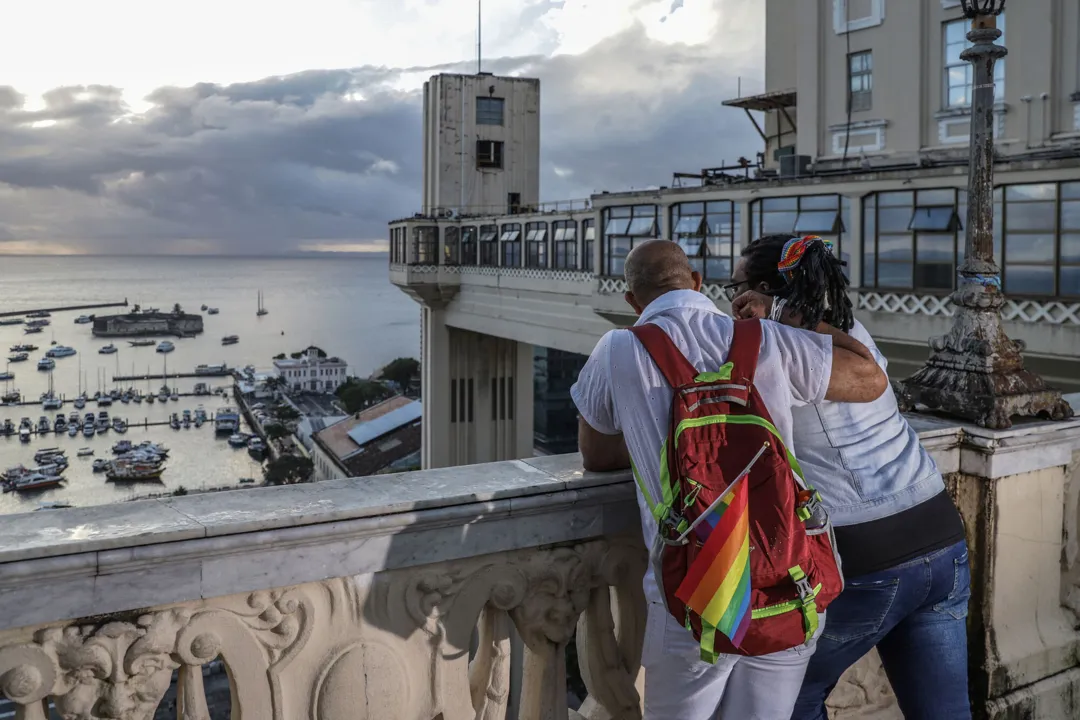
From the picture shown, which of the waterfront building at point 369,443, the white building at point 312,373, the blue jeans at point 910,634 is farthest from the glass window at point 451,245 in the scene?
the blue jeans at point 910,634

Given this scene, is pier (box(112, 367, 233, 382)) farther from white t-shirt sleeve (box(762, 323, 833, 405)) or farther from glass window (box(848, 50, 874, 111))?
white t-shirt sleeve (box(762, 323, 833, 405))

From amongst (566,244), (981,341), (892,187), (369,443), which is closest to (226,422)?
(369,443)

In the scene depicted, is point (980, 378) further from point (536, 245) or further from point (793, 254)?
point (536, 245)

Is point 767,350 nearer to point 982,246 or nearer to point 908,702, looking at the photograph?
point 908,702

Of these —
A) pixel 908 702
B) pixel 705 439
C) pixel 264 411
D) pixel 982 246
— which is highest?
pixel 982 246

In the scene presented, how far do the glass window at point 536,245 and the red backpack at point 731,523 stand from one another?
125 feet

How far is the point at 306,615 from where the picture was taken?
243 cm

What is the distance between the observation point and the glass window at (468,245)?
49.3 metres

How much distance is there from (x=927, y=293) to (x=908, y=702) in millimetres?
19629

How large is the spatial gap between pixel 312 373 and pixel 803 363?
319 feet

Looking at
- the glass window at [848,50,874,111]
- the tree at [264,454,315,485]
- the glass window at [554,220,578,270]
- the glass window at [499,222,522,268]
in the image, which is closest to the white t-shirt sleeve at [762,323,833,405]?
the glass window at [848,50,874,111]

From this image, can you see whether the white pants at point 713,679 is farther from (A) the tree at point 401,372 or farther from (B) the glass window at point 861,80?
(A) the tree at point 401,372

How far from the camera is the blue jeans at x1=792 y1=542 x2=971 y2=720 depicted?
2639mm

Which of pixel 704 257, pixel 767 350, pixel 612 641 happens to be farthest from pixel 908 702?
pixel 704 257
